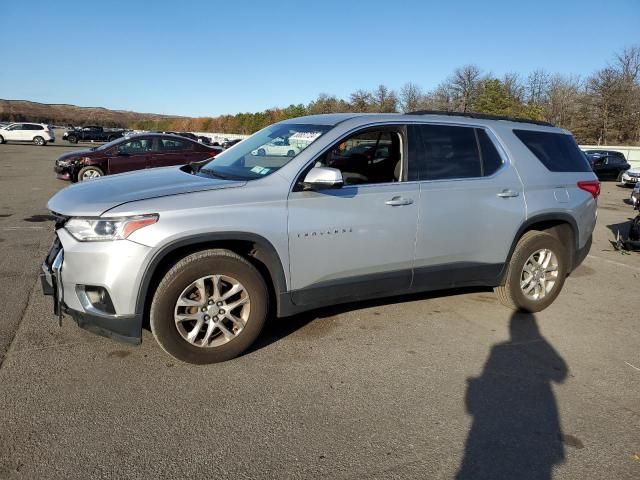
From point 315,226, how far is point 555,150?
9.48ft

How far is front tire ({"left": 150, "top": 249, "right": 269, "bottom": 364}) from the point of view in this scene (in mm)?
3449

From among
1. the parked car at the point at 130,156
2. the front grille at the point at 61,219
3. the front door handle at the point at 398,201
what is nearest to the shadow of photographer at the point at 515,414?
the front door handle at the point at 398,201

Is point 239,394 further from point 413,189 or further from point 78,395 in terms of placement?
point 413,189

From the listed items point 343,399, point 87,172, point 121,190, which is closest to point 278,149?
point 121,190

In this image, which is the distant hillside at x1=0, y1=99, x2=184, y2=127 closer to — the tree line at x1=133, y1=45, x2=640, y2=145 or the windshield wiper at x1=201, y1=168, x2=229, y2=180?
the tree line at x1=133, y1=45, x2=640, y2=145

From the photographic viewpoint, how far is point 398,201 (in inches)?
161

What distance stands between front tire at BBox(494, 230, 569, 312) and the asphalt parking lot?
20cm

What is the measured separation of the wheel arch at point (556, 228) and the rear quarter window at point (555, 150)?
487mm

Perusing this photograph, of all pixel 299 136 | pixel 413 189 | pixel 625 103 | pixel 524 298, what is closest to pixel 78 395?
pixel 299 136

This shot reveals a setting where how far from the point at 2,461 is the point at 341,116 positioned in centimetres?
339

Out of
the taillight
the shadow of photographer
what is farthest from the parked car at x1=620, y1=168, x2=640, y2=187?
the shadow of photographer

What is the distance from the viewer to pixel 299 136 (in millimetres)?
4242

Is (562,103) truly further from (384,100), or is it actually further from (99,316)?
(99,316)

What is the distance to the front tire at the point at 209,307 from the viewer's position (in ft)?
11.3
